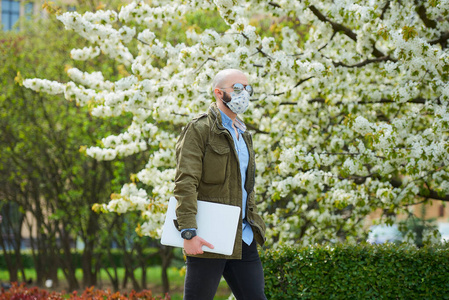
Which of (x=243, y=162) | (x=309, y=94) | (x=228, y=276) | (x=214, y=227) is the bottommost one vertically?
(x=228, y=276)

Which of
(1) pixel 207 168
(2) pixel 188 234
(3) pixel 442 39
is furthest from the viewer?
(3) pixel 442 39

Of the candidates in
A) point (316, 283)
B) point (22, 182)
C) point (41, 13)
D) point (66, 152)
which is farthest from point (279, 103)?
point (41, 13)

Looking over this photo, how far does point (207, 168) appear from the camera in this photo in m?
3.10

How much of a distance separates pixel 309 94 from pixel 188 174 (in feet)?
13.5

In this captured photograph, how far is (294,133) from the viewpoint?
22.3 feet

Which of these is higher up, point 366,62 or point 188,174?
point 366,62

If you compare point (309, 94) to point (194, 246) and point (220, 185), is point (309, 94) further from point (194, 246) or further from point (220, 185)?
point (194, 246)

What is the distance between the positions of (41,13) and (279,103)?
909cm

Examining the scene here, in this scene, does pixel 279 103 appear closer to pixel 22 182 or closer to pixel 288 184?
pixel 288 184

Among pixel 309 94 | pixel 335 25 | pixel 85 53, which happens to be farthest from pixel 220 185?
pixel 85 53

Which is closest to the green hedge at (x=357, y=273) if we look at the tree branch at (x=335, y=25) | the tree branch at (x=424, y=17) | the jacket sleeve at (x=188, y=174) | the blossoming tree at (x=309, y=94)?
the blossoming tree at (x=309, y=94)

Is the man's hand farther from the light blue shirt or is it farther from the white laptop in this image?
the light blue shirt

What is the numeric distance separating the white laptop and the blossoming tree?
7.65 feet

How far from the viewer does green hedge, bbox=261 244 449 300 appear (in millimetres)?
4656
